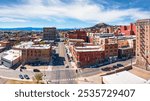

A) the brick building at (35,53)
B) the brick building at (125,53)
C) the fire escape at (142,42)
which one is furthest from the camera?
the brick building at (125,53)

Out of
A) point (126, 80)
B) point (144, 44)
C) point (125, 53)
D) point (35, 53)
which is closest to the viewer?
point (126, 80)

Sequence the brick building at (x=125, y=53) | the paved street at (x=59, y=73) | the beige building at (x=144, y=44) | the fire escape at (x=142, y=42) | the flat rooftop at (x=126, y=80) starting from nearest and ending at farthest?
the flat rooftop at (x=126, y=80), the paved street at (x=59, y=73), the beige building at (x=144, y=44), the fire escape at (x=142, y=42), the brick building at (x=125, y=53)

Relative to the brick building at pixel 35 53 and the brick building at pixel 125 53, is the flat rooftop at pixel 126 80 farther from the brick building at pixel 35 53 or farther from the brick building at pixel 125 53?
the brick building at pixel 125 53

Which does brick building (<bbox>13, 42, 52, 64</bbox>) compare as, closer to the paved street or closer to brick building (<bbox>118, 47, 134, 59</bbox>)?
the paved street

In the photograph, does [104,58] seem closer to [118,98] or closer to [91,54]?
[91,54]

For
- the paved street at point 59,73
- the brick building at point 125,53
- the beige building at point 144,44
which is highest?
the beige building at point 144,44

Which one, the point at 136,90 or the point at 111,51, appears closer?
the point at 136,90

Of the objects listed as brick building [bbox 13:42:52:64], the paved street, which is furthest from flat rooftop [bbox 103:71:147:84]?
brick building [bbox 13:42:52:64]

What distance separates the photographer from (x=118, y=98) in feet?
5.92

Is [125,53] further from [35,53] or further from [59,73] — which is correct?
[35,53]

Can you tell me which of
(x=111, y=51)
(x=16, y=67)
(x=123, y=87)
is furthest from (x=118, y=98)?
(x=111, y=51)

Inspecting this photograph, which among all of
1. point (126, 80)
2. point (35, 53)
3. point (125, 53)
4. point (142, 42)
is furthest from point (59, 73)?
point (126, 80)

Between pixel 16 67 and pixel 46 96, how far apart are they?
12.3ft

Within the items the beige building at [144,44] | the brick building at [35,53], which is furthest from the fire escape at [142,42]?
the brick building at [35,53]
